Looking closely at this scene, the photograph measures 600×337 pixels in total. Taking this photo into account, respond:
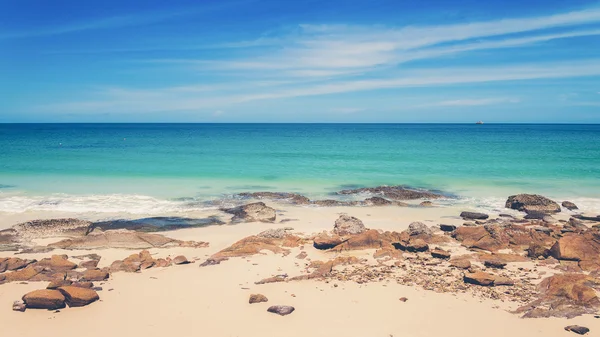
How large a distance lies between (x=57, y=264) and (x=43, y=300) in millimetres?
2308

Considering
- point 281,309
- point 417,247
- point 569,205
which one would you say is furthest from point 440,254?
point 569,205

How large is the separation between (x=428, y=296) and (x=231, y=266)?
445 cm

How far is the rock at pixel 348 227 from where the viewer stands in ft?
41.2

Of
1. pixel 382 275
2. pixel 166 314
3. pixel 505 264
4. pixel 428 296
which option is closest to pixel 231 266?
pixel 166 314

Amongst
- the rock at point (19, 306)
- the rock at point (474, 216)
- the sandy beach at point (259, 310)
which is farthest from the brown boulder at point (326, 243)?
the rock at point (19, 306)

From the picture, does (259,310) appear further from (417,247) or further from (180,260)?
(417,247)

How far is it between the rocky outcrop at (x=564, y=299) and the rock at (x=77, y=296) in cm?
771

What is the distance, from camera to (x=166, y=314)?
7.45 metres

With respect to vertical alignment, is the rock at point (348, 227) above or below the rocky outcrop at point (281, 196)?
above

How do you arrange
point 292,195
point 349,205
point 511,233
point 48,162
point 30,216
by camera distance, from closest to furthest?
point 511,233 < point 30,216 < point 349,205 < point 292,195 < point 48,162

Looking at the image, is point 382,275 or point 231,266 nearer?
point 382,275

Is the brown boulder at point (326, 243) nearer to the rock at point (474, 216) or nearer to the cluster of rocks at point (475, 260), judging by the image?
the cluster of rocks at point (475, 260)

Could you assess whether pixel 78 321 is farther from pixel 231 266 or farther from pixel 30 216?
pixel 30 216

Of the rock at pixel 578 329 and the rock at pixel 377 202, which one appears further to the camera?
the rock at pixel 377 202
